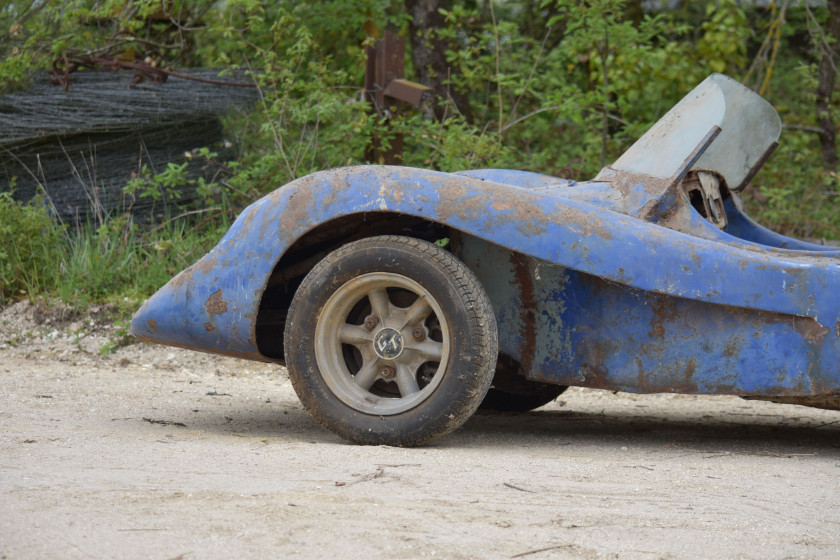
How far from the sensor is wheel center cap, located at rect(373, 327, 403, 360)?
3.72 meters

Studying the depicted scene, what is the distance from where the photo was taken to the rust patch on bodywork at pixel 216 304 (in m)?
3.84

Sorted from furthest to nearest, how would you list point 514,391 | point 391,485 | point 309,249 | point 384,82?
1. point 384,82
2. point 514,391
3. point 309,249
4. point 391,485

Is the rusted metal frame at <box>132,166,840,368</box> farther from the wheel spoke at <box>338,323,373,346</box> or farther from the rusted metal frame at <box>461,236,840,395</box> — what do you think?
the wheel spoke at <box>338,323,373,346</box>

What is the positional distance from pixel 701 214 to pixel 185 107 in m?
5.15

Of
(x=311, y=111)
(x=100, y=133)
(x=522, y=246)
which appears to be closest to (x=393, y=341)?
(x=522, y=246)

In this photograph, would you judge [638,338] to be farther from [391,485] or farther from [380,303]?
[391,485]

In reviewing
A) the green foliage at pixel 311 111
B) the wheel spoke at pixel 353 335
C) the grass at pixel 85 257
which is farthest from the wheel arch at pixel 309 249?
the green foliage at pixel 311 111

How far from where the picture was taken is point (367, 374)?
3787mm

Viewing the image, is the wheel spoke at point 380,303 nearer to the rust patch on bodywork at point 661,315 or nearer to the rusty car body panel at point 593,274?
the rusty car body panel at point 593,274

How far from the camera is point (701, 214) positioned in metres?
4.20

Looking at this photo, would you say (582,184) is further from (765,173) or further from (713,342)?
(765,173)

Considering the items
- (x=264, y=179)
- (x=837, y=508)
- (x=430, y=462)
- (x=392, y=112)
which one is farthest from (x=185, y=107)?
(x=837, y=508)

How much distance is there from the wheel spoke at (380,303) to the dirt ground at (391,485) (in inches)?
20.7

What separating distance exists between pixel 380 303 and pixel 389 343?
0.16 meters
